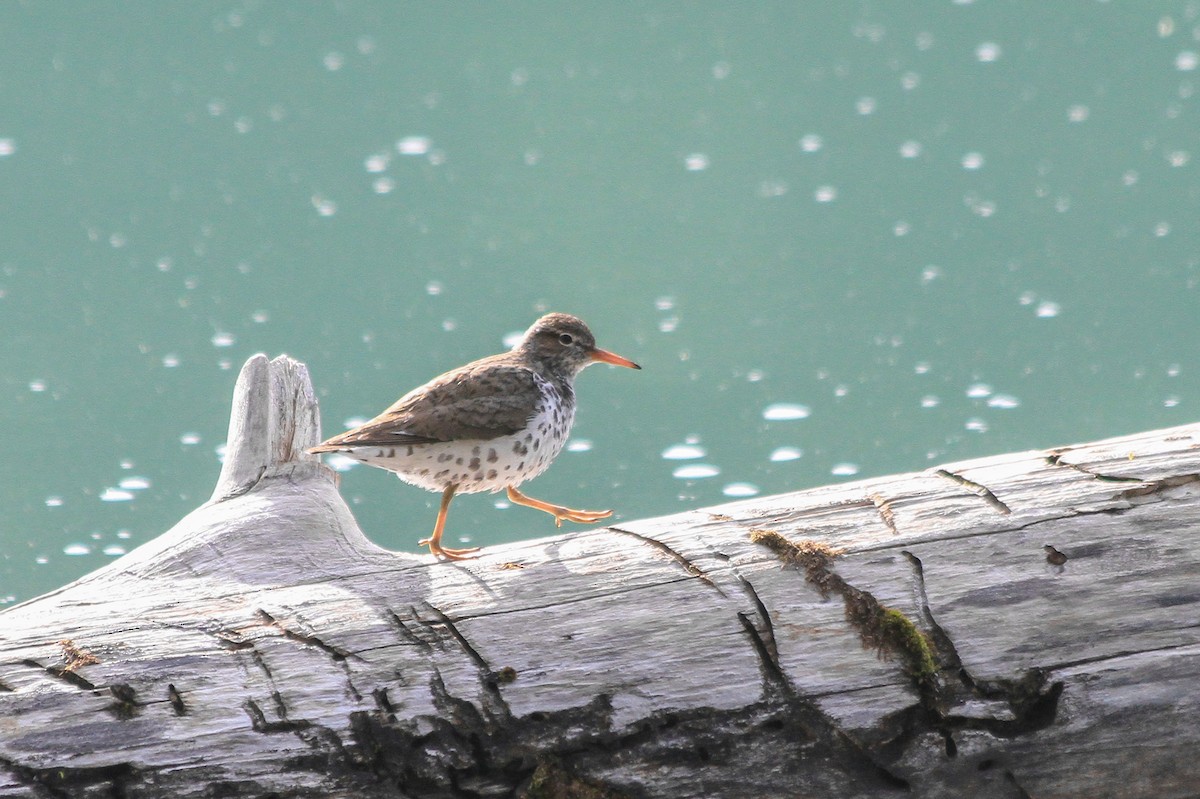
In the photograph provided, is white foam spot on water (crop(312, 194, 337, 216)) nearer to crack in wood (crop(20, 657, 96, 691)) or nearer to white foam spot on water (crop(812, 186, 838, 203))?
white foam spot on water (crop(812, 186, 838, 203))

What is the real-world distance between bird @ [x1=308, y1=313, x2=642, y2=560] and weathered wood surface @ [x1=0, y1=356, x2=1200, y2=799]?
2.11 ft

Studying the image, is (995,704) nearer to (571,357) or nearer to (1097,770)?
(1097,770)

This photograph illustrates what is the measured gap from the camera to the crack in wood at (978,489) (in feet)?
8.75

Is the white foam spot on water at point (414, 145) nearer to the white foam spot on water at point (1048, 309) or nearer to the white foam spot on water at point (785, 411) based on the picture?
the white foam spot on water at point (785, 411)

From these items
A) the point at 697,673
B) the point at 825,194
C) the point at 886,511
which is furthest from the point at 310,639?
the point at 825,194

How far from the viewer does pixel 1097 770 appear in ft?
7.72

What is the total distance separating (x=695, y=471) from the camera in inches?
215

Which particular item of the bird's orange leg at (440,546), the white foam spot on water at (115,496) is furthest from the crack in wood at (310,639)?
the white foam spot on water at (115,496)

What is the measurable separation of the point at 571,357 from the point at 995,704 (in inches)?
77.8

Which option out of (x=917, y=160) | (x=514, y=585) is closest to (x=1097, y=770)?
(x=514, y=585)

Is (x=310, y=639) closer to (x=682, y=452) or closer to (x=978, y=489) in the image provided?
(x=978, y=489)

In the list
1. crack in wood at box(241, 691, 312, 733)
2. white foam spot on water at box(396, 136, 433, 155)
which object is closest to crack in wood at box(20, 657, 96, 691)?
crack in wood at box(241, 691, 312, 733)

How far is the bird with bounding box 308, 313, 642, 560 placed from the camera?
10.8ft

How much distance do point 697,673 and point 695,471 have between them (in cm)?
306
